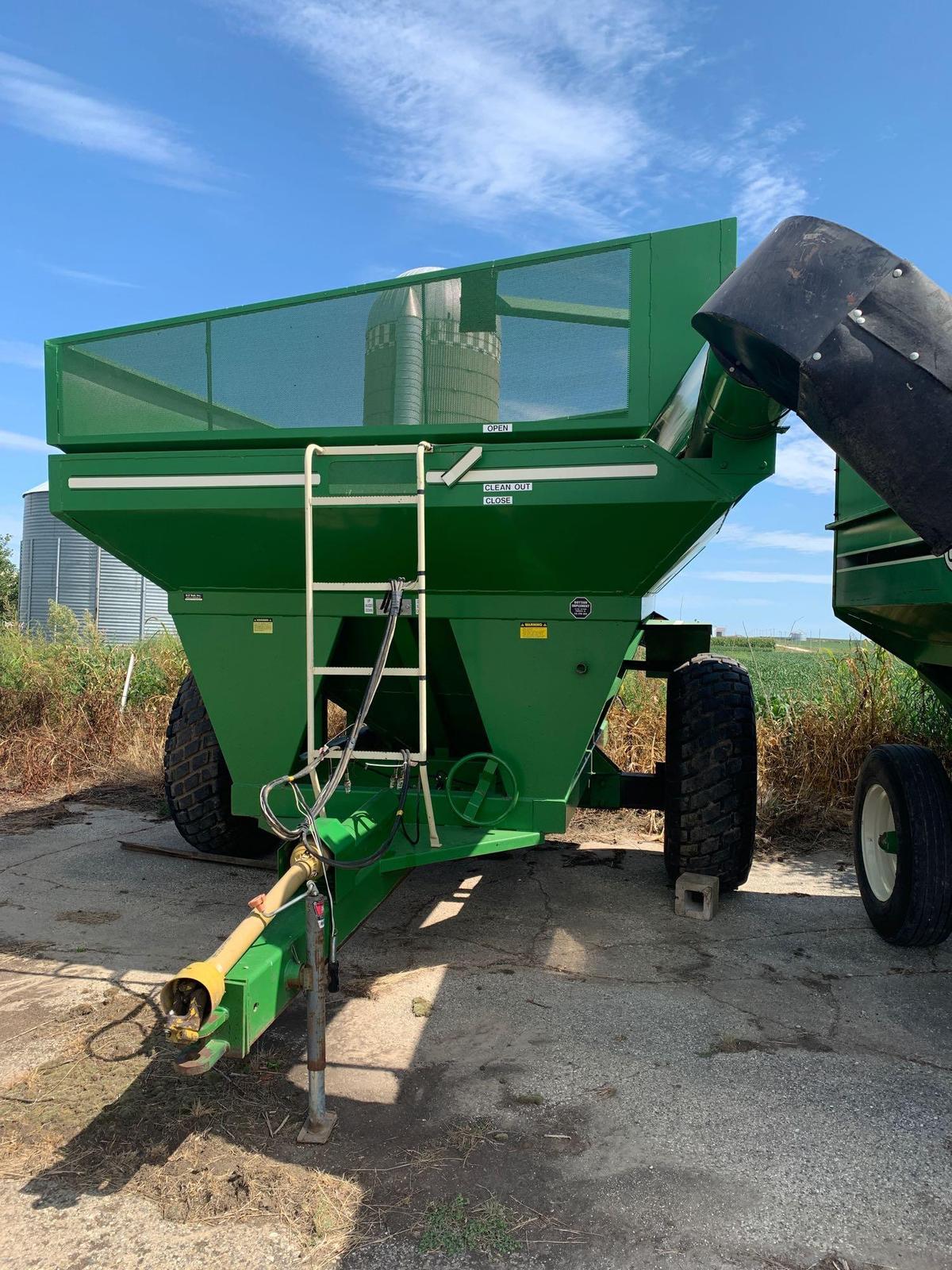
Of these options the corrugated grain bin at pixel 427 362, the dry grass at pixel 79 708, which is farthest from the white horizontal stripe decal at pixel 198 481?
the dry grass at pixel 79 708

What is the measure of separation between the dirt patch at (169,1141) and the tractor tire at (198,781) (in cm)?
208

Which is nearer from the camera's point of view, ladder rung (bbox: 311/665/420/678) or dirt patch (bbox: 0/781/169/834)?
ladder rung (bbox: 311/665/420/678)

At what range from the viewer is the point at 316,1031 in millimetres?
2637

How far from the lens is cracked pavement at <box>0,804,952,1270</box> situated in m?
2.30

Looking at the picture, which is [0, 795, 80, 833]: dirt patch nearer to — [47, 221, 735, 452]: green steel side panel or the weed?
[47, 221, 735, 452]: green steel side panel

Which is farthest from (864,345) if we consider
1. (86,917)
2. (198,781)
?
(86,917)

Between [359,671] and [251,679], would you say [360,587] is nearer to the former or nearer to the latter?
[359,671]

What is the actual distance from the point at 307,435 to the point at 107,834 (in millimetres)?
3952

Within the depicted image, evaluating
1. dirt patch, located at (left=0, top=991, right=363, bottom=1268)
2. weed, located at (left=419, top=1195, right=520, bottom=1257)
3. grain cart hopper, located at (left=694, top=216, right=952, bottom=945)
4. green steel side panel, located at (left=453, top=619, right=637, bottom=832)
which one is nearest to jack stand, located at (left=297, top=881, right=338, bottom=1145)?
dirt patch, located at (left=0, top=991, right=363, bottom=1268)

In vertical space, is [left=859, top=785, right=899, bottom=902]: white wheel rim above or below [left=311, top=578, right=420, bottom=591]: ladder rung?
below

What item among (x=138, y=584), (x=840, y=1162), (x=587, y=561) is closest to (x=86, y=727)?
(x=587, y=561)

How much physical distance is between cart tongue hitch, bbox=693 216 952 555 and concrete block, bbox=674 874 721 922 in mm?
2470

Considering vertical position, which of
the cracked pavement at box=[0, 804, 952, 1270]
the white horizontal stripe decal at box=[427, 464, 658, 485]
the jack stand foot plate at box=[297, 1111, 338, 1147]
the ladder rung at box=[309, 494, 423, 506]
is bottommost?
the cracked pavement at box=[0, 804, 952, 1270]

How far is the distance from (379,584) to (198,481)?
1.00 meters
